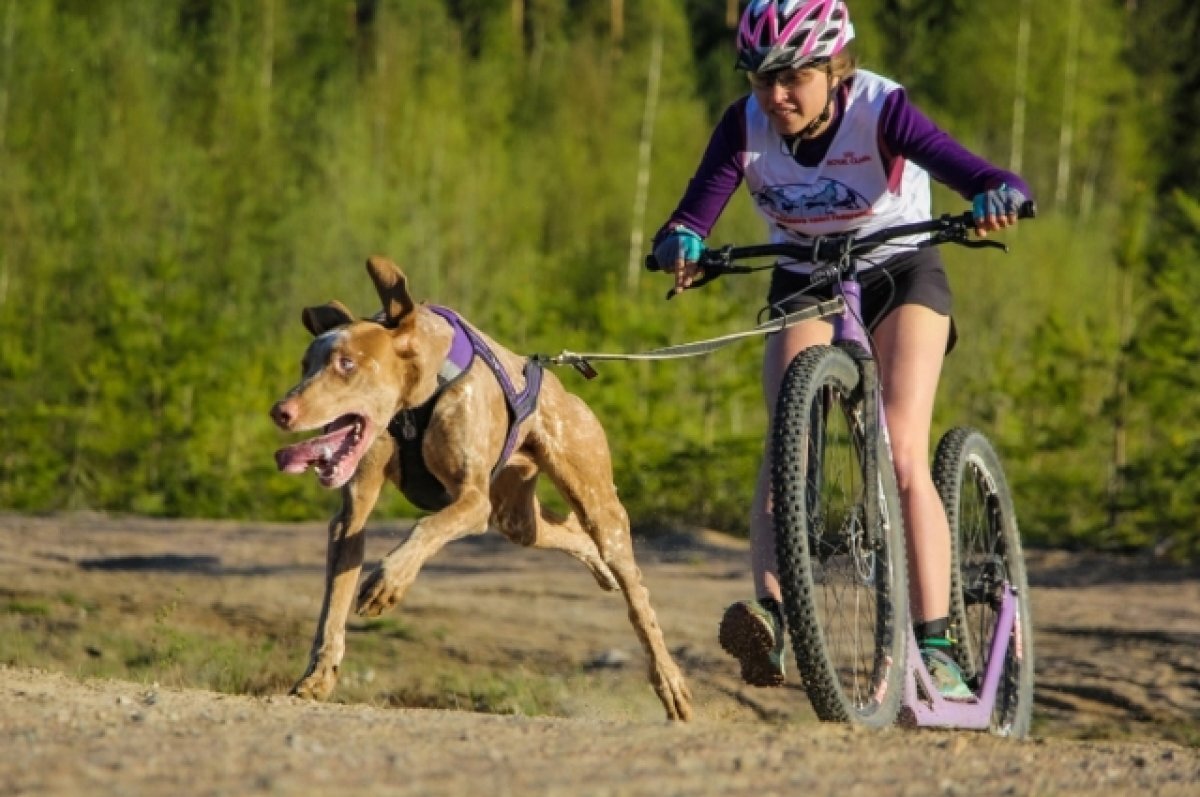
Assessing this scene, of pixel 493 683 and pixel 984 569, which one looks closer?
pixel 984 569

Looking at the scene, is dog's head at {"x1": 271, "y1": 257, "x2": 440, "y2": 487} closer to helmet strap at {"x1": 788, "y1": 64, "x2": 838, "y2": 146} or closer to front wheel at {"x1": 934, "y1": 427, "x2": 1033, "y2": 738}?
helmet strap at {"x1": 788, "y1": 64, "x2": 838, "y2": 146}

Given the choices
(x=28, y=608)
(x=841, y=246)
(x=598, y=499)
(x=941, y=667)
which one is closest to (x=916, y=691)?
(x=941, y=667)

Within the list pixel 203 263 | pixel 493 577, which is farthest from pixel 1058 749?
pixel 203 263

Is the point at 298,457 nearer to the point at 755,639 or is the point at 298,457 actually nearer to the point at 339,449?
the point at 339,449

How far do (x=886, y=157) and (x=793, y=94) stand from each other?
0.36m

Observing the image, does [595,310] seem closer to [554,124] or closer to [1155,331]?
[1155,331]

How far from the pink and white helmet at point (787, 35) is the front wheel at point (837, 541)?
88 centimetres

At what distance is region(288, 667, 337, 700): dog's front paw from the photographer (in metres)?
6.36

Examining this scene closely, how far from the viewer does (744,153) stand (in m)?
6.47

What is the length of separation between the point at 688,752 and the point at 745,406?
46.9ft

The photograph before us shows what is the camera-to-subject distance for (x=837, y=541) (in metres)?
6.05

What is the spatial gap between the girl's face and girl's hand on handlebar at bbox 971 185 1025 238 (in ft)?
1.89

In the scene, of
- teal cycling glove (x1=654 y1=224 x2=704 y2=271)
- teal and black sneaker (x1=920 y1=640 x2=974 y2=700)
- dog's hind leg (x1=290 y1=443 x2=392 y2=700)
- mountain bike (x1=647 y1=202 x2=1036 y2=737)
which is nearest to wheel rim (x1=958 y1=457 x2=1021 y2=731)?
mountain bike (x1=647 y1=202 x2=1036 y2=737)

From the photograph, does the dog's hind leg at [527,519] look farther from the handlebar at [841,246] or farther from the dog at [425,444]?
the handlebar at [841,246]
